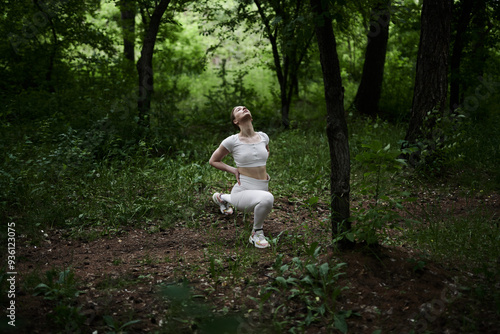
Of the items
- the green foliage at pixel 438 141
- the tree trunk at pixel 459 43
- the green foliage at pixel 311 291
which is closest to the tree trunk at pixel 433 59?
the green foliage at pixel 438 141

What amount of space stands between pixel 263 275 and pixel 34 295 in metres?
1.88

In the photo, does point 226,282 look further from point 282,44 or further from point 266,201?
point 282,44

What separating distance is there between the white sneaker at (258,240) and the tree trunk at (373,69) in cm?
669

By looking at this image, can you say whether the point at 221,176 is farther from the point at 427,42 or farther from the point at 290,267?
the point at 427,42

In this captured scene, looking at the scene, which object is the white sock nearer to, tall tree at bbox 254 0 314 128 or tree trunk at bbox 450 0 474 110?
tall tree at bbox 254 0 314 128

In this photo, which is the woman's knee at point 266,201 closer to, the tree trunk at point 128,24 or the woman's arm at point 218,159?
the woman's arm at point 218,159

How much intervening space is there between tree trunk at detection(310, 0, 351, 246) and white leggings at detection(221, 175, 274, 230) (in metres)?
0.87

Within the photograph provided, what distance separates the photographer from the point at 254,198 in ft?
14.4

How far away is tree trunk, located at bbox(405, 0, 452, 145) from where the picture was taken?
20.3 feet

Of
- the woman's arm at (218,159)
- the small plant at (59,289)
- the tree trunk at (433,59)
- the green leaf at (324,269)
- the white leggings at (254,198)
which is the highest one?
the tree trunk at (433,59)

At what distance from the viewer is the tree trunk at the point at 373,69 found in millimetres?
9773

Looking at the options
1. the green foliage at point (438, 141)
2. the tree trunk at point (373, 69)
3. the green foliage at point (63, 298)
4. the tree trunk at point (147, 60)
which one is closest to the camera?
the green foliage at point (63, 298)

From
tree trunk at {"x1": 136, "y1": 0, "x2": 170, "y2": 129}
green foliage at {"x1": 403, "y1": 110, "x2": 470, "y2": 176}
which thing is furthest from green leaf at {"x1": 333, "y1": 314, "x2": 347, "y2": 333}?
tree trunk at {"x1": 136, "y1": 0, "x2": 170, "y2": 129}

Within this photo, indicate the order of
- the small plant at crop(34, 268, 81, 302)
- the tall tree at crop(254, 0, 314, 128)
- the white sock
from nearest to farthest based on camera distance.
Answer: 1. the small plant at crop(34, 268, 81, 302)
2. the white sock
3. the tall tree at crop(254, 0, 314, 128)
